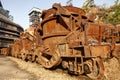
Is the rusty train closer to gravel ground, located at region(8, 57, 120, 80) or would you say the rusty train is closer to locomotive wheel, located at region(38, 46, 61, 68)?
locomotive wheel, located at region(38, 46, 61, 68)

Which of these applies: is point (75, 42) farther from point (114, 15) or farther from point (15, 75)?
point (114, 15)

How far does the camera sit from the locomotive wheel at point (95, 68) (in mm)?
5840

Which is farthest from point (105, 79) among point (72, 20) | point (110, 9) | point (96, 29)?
point (110, 9)

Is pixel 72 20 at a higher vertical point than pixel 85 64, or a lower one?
higher

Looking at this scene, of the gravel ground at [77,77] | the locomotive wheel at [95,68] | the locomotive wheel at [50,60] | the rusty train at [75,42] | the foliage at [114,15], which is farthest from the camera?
the foliage at [114,15]

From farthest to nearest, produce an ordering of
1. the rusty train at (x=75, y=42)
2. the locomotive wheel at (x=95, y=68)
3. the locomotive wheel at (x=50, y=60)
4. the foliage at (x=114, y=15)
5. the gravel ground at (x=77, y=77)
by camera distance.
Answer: the foliage at (x=114, y=15), the locomotive wheel at (x=50, y=60), the gravel ground at (x=77, y=77), the rusty train at (x=75, y=42), the locomotive wheel at (x=95, y=68)

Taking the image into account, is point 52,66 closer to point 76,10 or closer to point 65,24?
point 65,24

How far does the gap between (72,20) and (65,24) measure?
0.43 meters

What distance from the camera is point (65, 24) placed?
341 inches

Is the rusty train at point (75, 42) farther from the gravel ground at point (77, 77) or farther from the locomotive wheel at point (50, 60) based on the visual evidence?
the gravel ground at point (77, 77)

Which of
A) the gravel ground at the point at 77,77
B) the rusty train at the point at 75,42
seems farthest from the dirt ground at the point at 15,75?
the rusty train at the point at 75,42

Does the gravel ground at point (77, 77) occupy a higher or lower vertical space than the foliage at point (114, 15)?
lower

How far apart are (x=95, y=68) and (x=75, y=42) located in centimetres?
162

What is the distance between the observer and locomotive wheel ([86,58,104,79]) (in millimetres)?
5840
